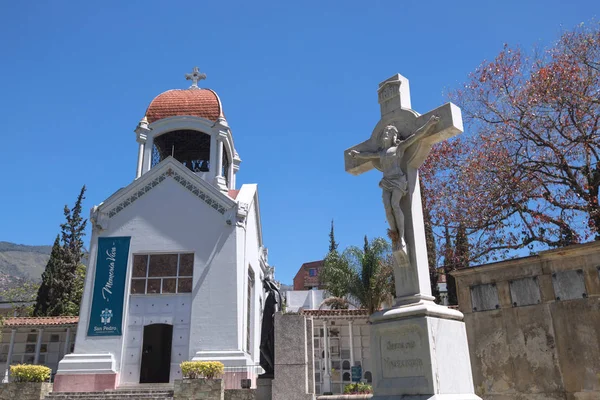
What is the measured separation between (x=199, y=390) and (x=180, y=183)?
9.60m

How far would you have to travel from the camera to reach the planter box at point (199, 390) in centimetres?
1532

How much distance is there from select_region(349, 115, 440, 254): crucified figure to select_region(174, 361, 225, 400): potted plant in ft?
36.0

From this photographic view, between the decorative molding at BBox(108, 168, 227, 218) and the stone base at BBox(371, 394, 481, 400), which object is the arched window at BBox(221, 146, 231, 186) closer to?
the decorative molding at BBox(108, 168, 227, 218)

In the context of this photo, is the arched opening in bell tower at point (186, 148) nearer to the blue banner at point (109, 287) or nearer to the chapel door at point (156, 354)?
the blue banner at point (109, 287)

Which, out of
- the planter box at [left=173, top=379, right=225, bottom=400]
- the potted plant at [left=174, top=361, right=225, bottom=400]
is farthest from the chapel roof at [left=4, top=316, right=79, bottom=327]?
the planter box at [left=173, top=379, right=225, bottom=400]

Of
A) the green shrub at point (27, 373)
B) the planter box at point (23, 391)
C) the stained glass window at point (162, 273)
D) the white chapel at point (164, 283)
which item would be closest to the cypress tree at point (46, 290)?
the white chapel at point (164, 283)

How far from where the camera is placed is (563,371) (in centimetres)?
844

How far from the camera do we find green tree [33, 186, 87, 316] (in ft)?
103

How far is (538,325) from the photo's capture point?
888 centimetres

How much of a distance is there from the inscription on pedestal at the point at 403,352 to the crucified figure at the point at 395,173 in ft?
3.71

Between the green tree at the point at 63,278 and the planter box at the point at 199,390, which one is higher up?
the green tree at the point at 63,278

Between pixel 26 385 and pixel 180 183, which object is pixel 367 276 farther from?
pixel 26 385

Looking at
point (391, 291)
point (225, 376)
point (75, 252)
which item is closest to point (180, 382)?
point (225, 376)

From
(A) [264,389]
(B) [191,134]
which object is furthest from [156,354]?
(A) [264,389]
